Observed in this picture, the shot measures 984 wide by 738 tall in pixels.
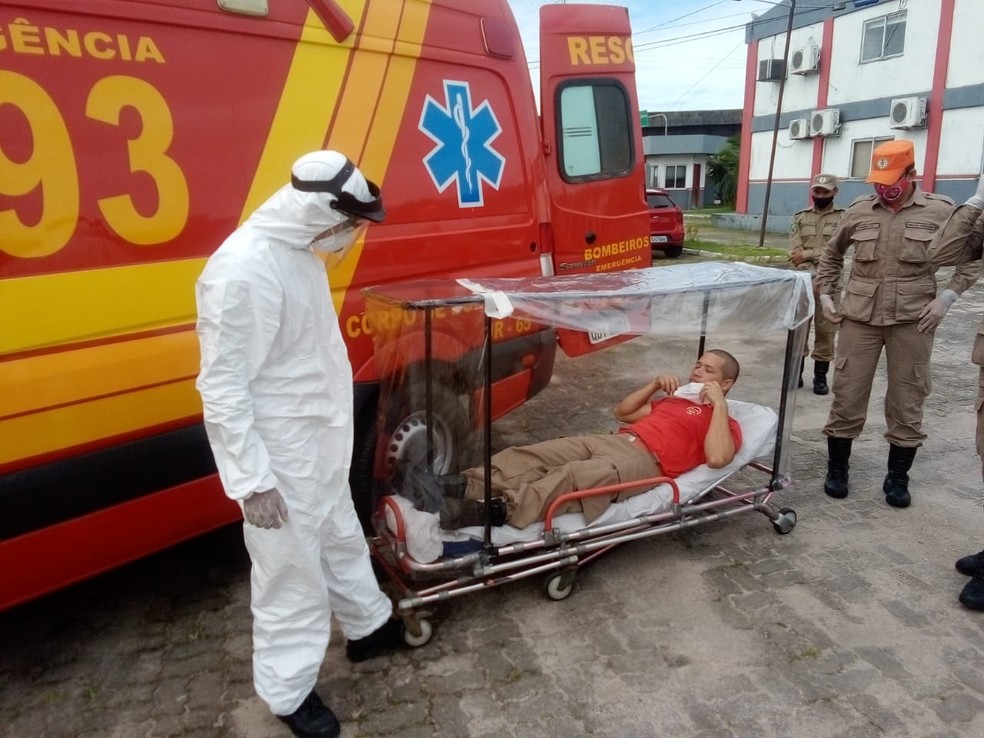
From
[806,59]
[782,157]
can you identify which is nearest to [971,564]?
[806,59]

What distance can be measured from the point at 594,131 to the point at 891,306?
1.97m

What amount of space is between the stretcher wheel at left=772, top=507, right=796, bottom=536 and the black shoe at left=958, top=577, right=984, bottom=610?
28.1 inches

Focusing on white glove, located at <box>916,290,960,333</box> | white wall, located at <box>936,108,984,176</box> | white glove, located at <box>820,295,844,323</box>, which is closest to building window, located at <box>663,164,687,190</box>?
white wall, located at <box>936,108,984,176</box>

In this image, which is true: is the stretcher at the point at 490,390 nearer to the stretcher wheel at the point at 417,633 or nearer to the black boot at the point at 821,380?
the stretcher wheel at the point at 417,633

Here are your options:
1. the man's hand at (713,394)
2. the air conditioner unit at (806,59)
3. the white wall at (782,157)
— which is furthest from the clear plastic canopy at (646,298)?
the white wall at (782,157)

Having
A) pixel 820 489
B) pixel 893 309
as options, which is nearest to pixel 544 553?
pixel 820 489

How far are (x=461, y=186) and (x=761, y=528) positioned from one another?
2167mm

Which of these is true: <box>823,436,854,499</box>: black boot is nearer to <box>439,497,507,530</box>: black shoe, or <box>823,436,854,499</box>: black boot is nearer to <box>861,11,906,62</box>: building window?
<box>439,497,507,530</box>: black shoe

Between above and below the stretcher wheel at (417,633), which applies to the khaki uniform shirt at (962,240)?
above

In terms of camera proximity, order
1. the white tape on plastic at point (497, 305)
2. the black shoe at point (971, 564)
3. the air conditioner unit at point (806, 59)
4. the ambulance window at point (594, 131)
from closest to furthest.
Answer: the white tape on plastic at point (497, 305) → the black shoe at point (971, 564) → the ambulance window at point (594, 131) → the air conditioner unit at point (806, 59)

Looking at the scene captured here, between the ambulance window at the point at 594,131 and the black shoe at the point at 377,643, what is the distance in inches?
109

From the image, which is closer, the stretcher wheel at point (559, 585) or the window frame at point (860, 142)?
the stretcher wheel at point (559, 585)

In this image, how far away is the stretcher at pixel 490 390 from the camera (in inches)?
108

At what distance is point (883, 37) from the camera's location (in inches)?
640
